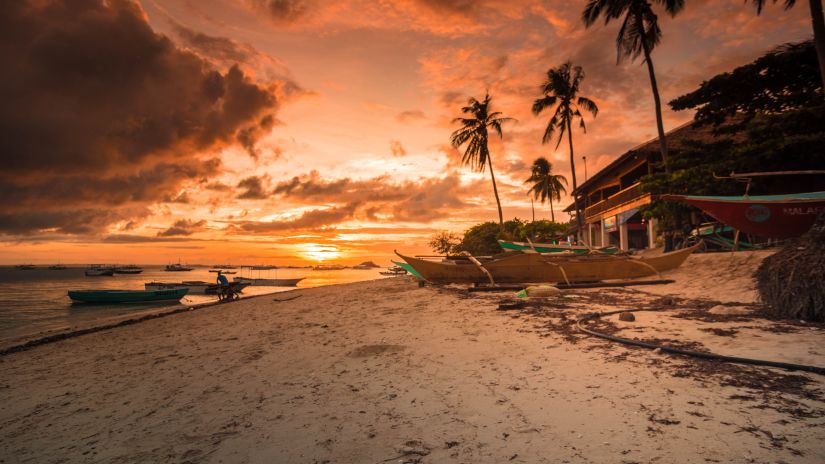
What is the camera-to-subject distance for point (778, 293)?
18.0 ft

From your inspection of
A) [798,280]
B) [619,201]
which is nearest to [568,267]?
[798,280]

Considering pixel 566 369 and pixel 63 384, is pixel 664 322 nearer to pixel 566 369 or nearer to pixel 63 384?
pixel 566 369

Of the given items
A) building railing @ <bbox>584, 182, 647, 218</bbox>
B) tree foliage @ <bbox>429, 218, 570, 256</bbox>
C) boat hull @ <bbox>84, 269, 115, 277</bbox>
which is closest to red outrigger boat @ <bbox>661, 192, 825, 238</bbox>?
building railing @ <bbox>584, 182, 647, 218</bbox>

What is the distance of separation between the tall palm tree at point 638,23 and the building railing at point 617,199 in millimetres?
5248

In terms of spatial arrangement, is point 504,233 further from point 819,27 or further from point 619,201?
point 819,27

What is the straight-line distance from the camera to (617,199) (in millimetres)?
26156

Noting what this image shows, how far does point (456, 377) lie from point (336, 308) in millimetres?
6845

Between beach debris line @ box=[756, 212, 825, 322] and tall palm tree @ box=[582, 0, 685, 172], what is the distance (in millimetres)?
12632

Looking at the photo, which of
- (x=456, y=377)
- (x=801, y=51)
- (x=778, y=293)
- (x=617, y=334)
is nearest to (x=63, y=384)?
(x=456, y=377)

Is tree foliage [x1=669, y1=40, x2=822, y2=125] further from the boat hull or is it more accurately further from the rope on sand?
the boat hull

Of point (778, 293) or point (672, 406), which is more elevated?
point (778, 293)

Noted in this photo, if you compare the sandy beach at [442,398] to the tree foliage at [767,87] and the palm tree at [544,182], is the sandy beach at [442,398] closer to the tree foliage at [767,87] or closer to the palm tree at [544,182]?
the tree foliage at [767,87]

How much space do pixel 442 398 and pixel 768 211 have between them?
11053 millimetres

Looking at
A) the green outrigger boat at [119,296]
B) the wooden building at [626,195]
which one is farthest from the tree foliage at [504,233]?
the green outrigger boat at [119,296]
